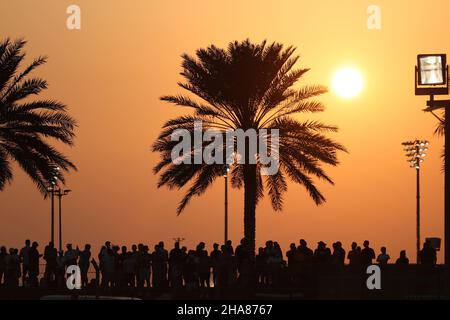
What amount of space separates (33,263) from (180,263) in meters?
5.10

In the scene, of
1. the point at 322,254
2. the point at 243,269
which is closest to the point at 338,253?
the point at 322,254

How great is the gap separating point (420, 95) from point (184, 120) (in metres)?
8.43

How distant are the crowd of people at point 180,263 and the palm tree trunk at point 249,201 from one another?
7779 millimetres

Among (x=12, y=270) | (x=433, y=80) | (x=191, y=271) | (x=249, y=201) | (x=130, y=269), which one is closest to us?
(x=191, y=271)

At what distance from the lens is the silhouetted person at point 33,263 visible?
42125mm

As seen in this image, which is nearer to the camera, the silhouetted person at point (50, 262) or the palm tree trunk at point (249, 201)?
the silhouetted person at point (50, 262)

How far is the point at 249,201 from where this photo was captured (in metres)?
50.0

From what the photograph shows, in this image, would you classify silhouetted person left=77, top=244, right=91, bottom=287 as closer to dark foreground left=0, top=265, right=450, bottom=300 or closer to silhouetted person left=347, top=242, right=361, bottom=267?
dark foreground left=0, top=265, right=450, bottom=300

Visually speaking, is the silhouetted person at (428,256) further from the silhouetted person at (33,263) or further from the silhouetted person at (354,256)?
the silhouetted person at (33,263)

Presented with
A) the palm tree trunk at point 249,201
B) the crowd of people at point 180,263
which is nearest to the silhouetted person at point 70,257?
the crowd of people at point 180,263

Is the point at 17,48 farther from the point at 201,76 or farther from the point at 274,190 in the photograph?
the point at 274,190

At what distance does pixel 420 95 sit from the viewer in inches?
1892

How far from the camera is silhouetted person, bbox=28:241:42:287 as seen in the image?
4212 centimetres

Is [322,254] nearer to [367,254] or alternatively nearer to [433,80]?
[367,254]
